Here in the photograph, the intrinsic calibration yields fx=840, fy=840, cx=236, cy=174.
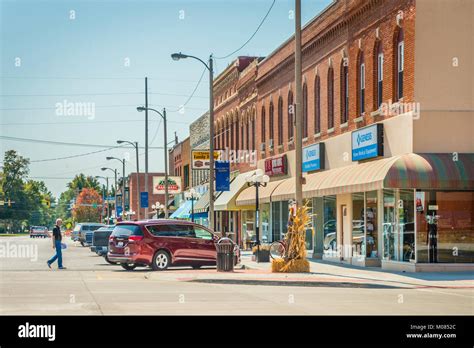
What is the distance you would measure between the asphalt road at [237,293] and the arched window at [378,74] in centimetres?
602

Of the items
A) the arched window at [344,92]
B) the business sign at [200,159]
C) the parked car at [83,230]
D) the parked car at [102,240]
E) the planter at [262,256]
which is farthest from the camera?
the parked car at [83,230]

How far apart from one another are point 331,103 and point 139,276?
490 inches

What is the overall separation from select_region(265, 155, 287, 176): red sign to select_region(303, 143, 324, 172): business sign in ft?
11.5

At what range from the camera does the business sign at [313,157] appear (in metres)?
34.5

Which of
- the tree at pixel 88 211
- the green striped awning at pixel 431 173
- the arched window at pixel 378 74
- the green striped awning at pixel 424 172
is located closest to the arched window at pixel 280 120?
the arched window at pixel 378 74

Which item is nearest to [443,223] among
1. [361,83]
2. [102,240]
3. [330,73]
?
[361,83]

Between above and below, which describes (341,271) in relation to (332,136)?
below

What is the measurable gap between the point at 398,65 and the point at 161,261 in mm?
10498

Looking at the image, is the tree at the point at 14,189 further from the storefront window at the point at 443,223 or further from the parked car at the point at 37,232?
the storefront window at the point at 443,223

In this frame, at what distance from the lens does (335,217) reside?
1339 inches
